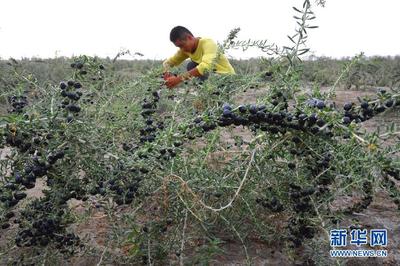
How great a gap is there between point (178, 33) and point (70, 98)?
4.36m

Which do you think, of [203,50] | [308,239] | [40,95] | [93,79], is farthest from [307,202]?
[203,50]

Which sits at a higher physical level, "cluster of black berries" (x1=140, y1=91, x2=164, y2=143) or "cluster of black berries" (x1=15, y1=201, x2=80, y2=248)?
"cluster of black berries" (x1=140, y1=91, x2=164, y2=143)

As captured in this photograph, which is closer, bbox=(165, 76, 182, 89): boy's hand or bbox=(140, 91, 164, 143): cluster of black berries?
bbox=(140, 91, 164, 143): cluster of black berries

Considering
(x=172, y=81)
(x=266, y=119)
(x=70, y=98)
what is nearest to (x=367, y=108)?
(x=266, y=119)

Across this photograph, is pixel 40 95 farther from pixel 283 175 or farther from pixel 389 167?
pixel 389 167

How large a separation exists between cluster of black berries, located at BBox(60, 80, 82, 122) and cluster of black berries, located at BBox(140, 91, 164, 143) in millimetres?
503

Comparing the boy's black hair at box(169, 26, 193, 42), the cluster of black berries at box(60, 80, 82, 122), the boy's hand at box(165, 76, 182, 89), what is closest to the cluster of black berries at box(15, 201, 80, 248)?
the cluster of black berries at box(60, 80, 82, 122)

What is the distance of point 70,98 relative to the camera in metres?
2.54

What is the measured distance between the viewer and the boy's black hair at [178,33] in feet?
21.9

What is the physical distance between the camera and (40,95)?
322 centimetres

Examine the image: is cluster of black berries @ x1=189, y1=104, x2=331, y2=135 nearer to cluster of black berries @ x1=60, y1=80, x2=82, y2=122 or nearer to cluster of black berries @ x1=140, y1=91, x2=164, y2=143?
cluster of black berries @ x1=140, y1=91, x2=164, y2=143

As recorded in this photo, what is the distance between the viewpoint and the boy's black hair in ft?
21.9

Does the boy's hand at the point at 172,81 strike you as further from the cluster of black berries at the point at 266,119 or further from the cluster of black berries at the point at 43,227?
the cluster of black berries at the point at 43,227

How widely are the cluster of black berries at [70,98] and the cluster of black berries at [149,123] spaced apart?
503 millimetres
